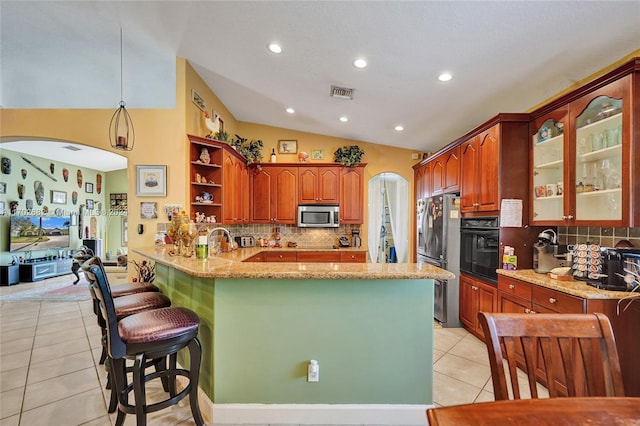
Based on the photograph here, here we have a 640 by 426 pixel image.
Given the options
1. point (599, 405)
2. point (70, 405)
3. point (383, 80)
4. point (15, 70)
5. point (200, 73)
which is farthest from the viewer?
point (15, 70)

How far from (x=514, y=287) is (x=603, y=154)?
4.16ft

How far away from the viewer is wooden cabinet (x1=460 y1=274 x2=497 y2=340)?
2.81 m

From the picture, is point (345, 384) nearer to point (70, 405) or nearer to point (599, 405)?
point (599, 405)

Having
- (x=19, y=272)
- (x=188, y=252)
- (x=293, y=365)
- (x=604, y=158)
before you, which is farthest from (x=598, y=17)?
(x=19, y=272)

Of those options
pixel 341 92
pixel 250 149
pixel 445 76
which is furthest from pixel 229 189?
pixel 445 76

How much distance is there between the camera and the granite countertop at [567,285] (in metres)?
1.81

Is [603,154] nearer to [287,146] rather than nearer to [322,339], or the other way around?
[322,339]

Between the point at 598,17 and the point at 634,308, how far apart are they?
191 cm

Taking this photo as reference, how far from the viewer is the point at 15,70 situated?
378 cm

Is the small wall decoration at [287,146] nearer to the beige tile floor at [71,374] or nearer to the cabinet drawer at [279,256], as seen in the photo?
the cabinet drawer at [279,256]

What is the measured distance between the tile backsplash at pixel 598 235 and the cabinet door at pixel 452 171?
117 cm

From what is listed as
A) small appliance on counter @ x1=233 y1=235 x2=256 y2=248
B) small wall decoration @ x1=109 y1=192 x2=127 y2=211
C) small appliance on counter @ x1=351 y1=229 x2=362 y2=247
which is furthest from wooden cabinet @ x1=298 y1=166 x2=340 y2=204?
small wall decoration @ x1=109 y1=192 x2=127 y2=211

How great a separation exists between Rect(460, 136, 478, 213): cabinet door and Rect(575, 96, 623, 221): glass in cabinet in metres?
0.94

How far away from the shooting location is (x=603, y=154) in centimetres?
208
